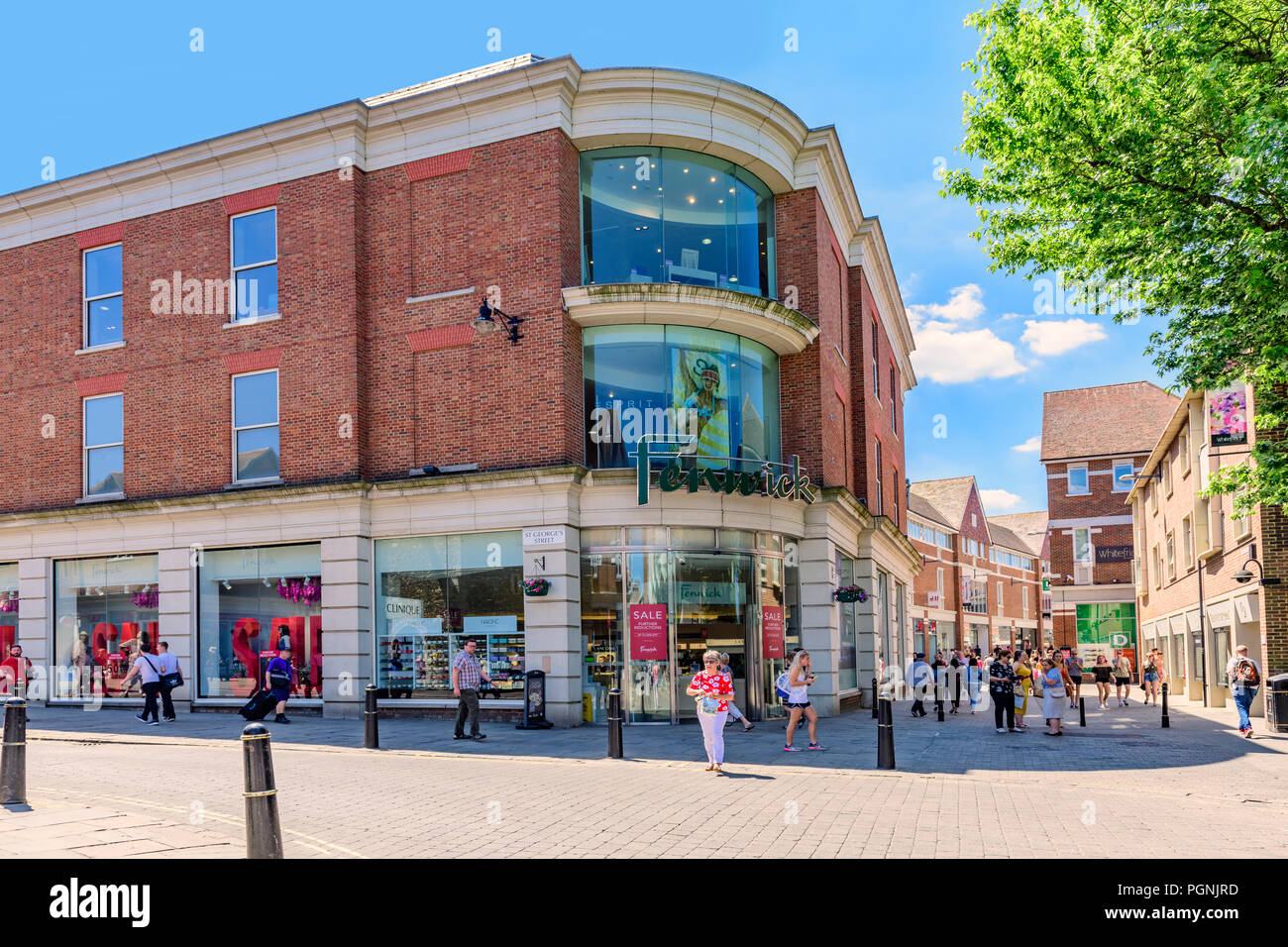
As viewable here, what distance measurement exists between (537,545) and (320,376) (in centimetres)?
613

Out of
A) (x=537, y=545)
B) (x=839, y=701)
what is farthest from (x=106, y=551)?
(x=839, y=701)

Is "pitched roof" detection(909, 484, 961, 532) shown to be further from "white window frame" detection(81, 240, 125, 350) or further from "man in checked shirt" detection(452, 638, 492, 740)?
"man in checked shirt" detection(452, 638, 492, 740)

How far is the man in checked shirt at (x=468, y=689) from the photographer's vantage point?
1709 centimetres

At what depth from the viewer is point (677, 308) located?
66.3ft

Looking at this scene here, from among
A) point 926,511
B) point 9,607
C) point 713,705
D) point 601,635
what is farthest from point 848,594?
point 926,511

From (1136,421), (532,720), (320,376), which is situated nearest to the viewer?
(532,720)

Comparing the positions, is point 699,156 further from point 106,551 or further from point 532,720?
point 106,551

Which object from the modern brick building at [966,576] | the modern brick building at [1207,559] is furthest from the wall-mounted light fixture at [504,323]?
the modern brick building at [966,576]

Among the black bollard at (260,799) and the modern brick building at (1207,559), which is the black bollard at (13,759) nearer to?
the black bollard at (260,799)

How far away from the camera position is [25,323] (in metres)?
25.2

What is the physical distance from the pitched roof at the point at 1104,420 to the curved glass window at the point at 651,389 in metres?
44.7

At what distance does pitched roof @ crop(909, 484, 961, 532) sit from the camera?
63.9 m

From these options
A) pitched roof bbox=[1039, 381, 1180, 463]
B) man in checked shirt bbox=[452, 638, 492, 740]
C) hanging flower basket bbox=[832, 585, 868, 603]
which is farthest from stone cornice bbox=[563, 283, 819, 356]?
pitched roof bbox=[1039, 381, 1180, 463]

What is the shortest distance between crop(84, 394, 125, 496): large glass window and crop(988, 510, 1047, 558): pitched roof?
80.4 meters
